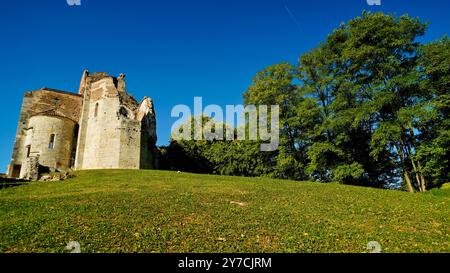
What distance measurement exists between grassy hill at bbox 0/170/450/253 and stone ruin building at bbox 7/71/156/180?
1883 cm

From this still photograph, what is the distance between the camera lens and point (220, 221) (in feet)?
45.3

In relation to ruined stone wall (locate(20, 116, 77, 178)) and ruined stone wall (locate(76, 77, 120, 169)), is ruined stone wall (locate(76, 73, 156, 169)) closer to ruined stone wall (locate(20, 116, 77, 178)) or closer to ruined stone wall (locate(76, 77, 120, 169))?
ruined stone wall (locate(76, 77, 120, 169))

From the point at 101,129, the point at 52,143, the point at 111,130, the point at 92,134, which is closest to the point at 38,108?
the point at 52,143

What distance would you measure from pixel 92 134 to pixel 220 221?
34.3 m

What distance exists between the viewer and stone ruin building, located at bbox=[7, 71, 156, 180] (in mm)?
41000

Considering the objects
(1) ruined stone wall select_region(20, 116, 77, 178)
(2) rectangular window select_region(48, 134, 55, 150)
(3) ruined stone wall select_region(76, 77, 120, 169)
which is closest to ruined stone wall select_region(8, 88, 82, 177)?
(1) ruined stone wall select_region(20, 116, 77, 178)

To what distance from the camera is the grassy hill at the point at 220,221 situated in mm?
10922

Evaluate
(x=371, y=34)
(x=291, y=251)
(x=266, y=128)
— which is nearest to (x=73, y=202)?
(x=291, y=251)

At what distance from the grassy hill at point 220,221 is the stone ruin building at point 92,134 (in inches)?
741

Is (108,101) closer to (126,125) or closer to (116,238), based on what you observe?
(126,125)

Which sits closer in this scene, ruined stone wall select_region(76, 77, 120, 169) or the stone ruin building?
ruined stone wall select_region(76, 77, 120, 169)

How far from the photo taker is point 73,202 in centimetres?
1727

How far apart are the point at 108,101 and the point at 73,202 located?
28.3 metres

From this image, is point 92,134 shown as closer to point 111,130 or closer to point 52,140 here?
point 111,130
